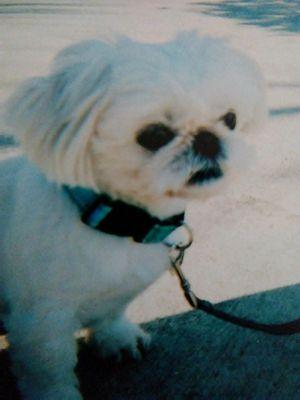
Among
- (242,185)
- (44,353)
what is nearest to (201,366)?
(44,353)

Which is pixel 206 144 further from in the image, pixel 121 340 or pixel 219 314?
pixel 121 340

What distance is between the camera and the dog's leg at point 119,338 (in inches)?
85.9

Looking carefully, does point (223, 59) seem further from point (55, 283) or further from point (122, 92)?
point (55, 283)

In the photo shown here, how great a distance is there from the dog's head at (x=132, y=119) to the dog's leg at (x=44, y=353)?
0.48 meters

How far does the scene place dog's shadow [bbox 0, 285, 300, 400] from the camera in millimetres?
2020

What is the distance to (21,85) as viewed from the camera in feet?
5.30

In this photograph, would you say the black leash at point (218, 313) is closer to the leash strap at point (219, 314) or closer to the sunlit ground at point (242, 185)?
the leash strap at point (219, 314)

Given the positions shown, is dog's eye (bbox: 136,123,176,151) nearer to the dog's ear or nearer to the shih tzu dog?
the shih tzu dog

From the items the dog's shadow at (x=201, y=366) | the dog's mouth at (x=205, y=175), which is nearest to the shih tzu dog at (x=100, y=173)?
the dog's mouth at (x=205, y=175)

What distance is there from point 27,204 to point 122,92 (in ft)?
1.63

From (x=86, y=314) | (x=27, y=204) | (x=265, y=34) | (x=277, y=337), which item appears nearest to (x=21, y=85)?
(x=27, y=204)

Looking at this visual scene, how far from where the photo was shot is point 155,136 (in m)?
1.58

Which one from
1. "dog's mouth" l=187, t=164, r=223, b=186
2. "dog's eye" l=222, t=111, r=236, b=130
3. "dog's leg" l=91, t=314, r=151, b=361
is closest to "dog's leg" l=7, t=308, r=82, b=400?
"dog's leg" l=91, t=314, r=151, b=361

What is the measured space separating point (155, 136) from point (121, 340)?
1.02 metres
